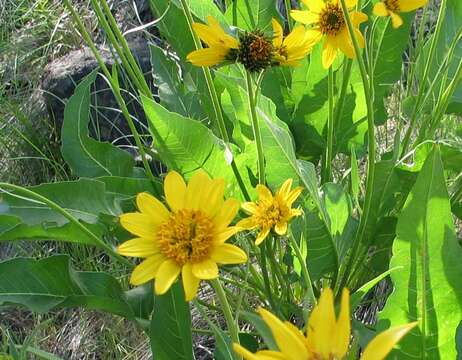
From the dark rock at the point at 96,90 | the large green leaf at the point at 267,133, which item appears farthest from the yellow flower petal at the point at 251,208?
the dark rock at the point at 96,90

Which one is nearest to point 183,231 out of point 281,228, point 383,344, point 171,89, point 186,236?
point 186,236

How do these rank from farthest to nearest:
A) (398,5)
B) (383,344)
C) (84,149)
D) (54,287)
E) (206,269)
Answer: (84,149), (54,287), (398,5), (206,269), (383,344)

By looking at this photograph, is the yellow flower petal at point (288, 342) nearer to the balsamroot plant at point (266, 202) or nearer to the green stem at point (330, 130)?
the balsamroot plant at point (266, 202)

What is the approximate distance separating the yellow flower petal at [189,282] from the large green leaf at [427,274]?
28cm

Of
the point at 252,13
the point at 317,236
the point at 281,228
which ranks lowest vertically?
the point at 317,236

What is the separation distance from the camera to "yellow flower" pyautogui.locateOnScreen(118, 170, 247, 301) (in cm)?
73

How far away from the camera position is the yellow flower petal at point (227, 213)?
0.74 metres

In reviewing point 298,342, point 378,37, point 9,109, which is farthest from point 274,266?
point 9,109

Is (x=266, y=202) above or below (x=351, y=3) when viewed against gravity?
below

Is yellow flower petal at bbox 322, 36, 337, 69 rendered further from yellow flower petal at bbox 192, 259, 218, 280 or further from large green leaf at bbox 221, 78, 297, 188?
yellow flower petal at bbox 192, 259, 218, 280

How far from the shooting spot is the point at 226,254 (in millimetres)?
730

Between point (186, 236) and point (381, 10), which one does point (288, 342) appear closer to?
point (186, 236)

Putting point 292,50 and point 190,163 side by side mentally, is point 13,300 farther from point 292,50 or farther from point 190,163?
point 292,50

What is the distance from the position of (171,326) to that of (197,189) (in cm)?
27
